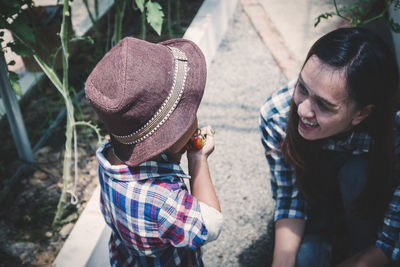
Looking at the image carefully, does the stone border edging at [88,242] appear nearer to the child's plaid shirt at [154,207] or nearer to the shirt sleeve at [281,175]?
the child's plaid shirt at [154,207]

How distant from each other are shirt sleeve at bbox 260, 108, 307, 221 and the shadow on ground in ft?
1.11

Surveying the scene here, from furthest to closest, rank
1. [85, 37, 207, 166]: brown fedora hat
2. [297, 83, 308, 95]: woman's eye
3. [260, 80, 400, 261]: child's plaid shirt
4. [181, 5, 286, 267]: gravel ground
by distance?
[181, 5, 286, 267]: gravel ground, [260, 80, 400, 261]: child's plaid shirt, [297, 83, 308, 95]: woman's eye, [85, 37, 207, 166]: brown fedora hat

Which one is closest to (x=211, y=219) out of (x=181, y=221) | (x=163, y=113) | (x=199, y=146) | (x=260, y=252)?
(x=181, y=221)

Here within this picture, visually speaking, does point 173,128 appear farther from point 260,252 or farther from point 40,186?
point 40,186

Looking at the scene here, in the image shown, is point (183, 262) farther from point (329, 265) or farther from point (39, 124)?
point (39, 124)

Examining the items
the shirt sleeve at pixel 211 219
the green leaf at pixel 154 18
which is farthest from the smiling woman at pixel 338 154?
the green leaf at pixel 154 18

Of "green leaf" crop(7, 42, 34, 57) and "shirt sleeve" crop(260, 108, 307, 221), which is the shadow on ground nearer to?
"shirt sleeve" crop(260, 108, 307, 221)

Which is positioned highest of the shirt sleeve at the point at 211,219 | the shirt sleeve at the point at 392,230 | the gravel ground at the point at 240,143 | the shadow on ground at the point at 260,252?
the shirt sleeve at the point at 211,219

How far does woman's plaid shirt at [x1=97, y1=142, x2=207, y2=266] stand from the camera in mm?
1200

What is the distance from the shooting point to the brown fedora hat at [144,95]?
1.07 m

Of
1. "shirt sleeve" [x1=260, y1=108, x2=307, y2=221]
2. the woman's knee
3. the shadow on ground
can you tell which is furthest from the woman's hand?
the shadow on ground

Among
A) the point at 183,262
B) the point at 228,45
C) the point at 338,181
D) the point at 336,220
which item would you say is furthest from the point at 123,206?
the point at 228,45

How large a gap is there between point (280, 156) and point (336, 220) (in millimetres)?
495

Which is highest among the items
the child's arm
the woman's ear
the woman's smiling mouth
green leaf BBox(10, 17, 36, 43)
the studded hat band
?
green leaf BBox(10, 17, 36, 43)
